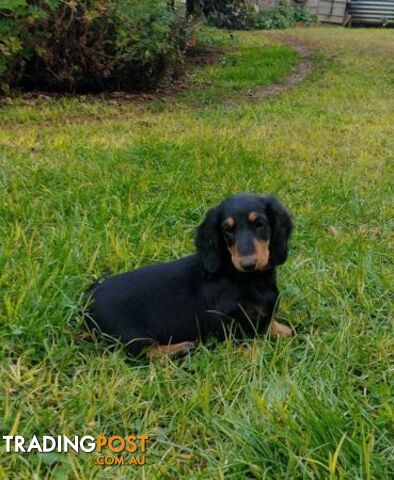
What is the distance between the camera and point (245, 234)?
243cm

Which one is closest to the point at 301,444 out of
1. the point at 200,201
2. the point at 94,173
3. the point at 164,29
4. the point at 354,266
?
the point at 354,266

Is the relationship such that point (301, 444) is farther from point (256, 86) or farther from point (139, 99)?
point (256, 86)

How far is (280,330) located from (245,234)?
525mm

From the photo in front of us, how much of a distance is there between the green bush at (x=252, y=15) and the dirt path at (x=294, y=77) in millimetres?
1490

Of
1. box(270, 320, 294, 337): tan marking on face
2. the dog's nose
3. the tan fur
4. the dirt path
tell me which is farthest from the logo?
the dirt path

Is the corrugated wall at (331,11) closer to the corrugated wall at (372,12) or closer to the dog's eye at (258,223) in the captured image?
the corrugated wall at (372,12)

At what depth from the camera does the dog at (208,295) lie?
8.17 feet

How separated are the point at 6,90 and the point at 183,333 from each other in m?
5.56

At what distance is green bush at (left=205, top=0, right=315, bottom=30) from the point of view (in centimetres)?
1159

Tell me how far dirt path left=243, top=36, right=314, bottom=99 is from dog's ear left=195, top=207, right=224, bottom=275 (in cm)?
631

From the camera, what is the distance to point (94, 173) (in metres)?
4.29

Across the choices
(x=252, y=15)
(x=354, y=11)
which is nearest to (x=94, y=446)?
(x=252, y=15)

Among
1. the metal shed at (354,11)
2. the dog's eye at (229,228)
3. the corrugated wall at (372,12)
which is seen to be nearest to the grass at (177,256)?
the dog's eye at (229,228)

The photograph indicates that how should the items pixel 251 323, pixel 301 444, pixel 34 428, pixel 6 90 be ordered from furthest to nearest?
pixel 6 90
pixel 251 323
pixel 34 428
pixel 301 444
